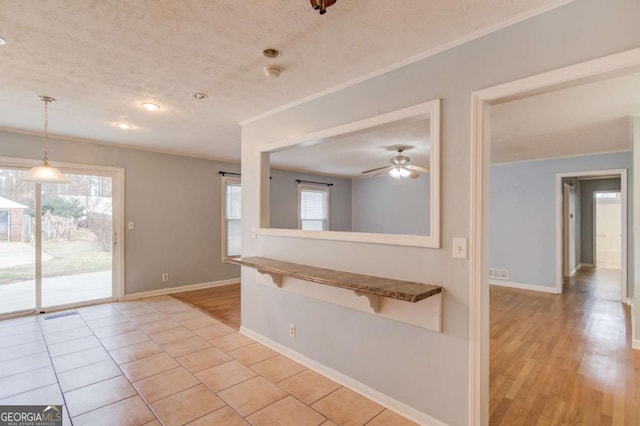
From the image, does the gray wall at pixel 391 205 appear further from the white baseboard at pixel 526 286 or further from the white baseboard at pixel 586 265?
the white baseboard at pixel 586 265

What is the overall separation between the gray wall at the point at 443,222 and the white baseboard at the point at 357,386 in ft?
0.14

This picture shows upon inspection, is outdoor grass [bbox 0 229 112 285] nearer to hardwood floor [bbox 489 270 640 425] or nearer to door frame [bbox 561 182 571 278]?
hardwood floor [bbox 489 270 640 425]

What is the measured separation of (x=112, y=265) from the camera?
493 centimetres

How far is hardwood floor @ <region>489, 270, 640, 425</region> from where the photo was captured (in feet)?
7.35

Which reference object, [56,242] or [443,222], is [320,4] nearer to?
[443,222]

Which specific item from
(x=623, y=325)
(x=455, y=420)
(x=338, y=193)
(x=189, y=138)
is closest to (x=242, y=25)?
(x=455, y=420)

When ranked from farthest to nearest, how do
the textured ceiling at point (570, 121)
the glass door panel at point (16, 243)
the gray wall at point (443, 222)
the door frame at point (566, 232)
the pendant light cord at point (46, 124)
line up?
the door frame at point (566, 232)
the glass door panel at point (16, 243)
the pendant light cord at point (46, 124)
the textured ceiling at point (570, 121)
the gray wall at point (443, 222)

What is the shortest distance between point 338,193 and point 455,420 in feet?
22.3

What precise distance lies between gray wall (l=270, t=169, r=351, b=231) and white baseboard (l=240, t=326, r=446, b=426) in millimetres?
3887

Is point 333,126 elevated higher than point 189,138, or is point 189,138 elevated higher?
point 189,138

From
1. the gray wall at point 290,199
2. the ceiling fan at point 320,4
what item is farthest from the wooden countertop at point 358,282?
the gray wall at point 290,199

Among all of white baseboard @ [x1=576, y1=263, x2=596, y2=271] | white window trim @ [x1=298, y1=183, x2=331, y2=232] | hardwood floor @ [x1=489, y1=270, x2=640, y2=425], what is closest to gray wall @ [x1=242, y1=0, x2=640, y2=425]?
hardwood floor @ [x1=489, y1=270, x2=640, y2=425]

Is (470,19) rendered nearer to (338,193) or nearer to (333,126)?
(333,126)

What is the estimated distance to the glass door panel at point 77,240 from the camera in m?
4.40
